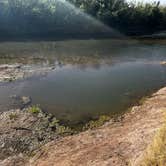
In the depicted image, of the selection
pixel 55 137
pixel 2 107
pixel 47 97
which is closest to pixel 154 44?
pixel 47 97

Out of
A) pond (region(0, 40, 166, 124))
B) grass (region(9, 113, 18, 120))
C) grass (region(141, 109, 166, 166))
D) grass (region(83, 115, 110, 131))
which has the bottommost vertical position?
grass (region(9, 113, 18, 120))

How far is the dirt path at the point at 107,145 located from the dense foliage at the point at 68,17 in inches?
1223

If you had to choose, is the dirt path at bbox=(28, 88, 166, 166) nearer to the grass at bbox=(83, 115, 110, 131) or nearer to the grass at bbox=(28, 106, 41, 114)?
the grass at bbox=(83, 115, 110, 131)

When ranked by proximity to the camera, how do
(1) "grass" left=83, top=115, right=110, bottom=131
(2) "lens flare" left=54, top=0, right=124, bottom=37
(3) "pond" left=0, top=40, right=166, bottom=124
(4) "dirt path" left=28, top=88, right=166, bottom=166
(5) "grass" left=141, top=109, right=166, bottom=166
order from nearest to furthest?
(5) "grass" left=141, top=109, right=166, bottom=166 → (4) "dirt path" left=28, top=88, right=166, bottom=166 → (1) "grass" left=83, top=115, right=110, bottom=131 → (3) "pond" left=0, top=40, right=166, bottom=124 → (2) "lens flare" left=54, top=0, right=124, bottom=37

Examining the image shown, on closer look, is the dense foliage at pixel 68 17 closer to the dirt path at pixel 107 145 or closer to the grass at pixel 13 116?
the grass at pixel 13 116

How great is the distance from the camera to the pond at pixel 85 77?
54.3 ft

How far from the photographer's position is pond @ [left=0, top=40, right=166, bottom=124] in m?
16.5

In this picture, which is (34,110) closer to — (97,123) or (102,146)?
(97,123)

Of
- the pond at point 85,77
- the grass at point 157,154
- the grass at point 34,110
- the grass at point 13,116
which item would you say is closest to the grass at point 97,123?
the pond at point 85,77

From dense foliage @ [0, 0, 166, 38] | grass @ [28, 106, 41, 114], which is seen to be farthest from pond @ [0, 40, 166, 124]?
dense foliage @ [0, 0, 166, 38]

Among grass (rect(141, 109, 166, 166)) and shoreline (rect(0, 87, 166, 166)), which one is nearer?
grass (rect(141, 109, 166, 166))

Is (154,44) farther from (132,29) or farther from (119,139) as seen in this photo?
(119,139)

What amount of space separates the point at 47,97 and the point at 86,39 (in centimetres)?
2393

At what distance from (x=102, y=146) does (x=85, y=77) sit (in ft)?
39.5
